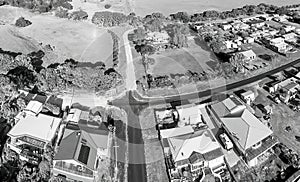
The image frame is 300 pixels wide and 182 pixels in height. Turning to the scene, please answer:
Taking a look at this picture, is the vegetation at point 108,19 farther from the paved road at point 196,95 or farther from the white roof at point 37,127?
the white roof at point 37,127

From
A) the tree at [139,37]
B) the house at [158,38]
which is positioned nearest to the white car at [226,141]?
the house at [158,38]

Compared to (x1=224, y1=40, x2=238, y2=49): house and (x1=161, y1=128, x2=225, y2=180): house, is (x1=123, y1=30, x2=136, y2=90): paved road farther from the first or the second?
(x1=224, y1=40, x2=238, y2=49): house

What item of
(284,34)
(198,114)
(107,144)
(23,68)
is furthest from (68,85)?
(284,34)

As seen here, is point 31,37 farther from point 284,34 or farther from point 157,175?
point 284,34

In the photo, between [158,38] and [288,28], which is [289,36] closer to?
[288,28]

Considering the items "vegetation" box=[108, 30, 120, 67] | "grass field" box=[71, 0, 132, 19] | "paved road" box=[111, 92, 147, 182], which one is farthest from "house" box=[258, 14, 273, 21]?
"paved road" box=[111, 92, 147, 182]

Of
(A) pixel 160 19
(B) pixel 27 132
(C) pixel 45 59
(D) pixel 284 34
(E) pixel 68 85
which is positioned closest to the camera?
(B) pixel 27 132
